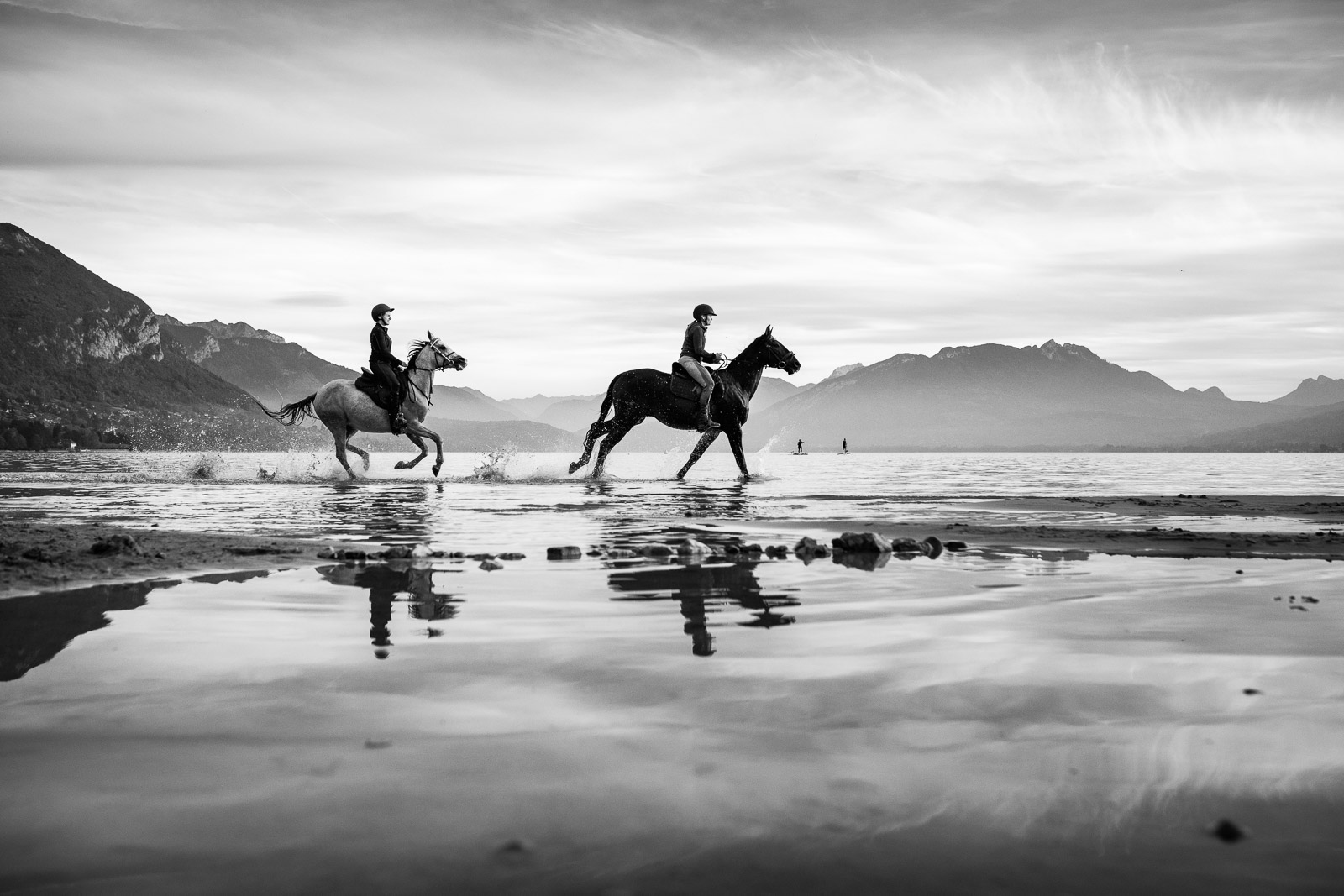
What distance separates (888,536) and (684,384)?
11.8m

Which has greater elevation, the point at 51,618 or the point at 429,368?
the point at 429,368

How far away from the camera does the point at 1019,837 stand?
2.18 metres

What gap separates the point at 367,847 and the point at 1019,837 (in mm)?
1512

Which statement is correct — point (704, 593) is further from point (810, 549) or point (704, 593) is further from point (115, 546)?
point (115, 546)

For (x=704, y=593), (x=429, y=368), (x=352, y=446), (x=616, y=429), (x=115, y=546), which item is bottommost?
(x=704, y=593)

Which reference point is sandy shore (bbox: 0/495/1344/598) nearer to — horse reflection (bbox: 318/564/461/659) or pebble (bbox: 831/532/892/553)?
horse reflection (bbox: 318/564/461/659)

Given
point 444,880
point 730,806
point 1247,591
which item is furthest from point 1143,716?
point 1247,591

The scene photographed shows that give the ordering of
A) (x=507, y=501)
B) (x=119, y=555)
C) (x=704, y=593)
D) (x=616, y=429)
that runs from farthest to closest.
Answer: (x=616, y=429)
(x=507, y=501)
(x=119, y=555)
(x=704, y=593)

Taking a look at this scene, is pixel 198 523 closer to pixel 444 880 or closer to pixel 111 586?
pixel 111 586

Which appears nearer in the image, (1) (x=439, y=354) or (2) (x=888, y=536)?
(2) (x=888, y=536)

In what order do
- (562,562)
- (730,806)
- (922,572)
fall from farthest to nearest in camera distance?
(562,562)
(922,572)
(730,806)

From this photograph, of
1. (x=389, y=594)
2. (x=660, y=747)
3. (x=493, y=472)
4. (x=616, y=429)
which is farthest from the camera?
(x=493, y=472)

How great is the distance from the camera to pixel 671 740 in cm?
287

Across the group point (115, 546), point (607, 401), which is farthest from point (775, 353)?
point (115, 546)
